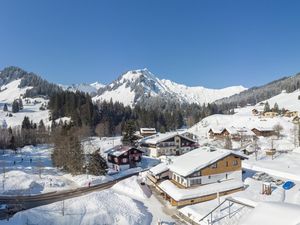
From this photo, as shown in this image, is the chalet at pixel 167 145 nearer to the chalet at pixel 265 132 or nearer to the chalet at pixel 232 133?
the chalet at pixel 232 133

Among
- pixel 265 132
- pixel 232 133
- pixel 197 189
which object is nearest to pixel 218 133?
pixel 232 133

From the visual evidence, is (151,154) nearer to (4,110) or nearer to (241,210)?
(241,210)

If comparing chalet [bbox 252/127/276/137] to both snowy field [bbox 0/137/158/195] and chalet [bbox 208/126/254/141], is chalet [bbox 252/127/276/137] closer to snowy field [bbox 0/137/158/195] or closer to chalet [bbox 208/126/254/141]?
chalet [bbox 208/126/254/141]

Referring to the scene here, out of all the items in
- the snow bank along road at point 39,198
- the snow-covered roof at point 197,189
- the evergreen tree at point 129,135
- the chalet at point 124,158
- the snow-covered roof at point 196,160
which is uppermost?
the evergreen tree at point 129,135

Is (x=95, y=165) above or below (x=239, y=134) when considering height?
below

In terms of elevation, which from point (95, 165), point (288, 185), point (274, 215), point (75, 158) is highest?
point (274, 215)

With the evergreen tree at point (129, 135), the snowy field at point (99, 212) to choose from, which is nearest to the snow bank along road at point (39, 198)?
the snowy field at point (99, 212)

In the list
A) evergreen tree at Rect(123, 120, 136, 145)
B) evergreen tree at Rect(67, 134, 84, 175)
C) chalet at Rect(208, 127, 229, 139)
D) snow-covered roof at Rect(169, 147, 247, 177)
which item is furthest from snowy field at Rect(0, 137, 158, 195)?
chalet at Rect(208, 127, 229, 139)

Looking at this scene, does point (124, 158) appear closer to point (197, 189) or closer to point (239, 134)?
point (197, 189)
